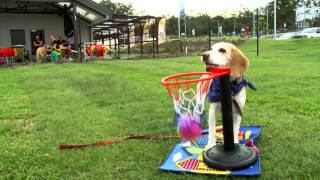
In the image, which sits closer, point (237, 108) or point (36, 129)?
point (237, 108)

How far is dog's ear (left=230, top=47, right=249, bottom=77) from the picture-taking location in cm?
399

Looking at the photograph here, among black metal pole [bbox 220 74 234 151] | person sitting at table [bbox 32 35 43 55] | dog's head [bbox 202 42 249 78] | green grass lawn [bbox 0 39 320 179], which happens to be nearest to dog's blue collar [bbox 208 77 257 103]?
dog's head [bbox 202 42 249 78]

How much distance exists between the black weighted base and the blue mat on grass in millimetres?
44

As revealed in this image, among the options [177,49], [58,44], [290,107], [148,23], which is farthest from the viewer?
[177,49]

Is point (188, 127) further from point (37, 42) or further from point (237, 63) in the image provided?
point (37, 42)

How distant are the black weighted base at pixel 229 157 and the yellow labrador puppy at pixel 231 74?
319 millimetres

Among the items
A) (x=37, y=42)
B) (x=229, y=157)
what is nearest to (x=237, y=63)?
(x=229, y=157)

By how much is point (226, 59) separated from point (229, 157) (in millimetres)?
→ 897

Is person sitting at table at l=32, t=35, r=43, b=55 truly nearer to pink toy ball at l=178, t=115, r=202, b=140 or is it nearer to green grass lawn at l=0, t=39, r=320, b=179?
green grass lawn at l=0, t=39, r=320, b=179

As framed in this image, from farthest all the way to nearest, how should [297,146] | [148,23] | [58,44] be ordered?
[148,23]
[58,44]
[297,146]

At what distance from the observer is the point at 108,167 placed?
13.0 feet

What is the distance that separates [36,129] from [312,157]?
3.46 meters

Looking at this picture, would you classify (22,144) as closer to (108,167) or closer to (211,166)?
(108,167)

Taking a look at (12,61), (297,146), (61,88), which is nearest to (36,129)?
(297,146)
